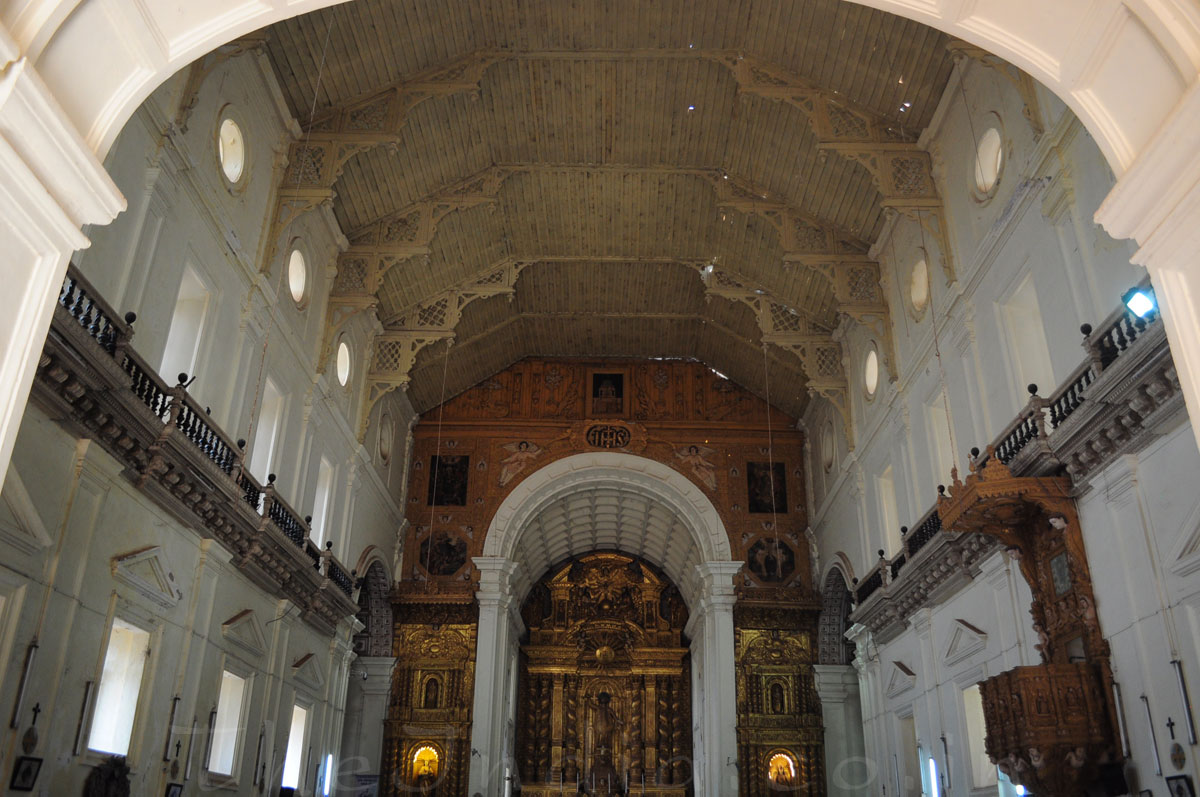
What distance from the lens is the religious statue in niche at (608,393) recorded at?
86.1ft

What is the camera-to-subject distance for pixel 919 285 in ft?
53.1

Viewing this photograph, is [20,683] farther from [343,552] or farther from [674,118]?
[674,118]

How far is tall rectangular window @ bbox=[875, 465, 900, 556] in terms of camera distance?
1820cm

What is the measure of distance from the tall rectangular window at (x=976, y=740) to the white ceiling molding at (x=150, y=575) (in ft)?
35.9

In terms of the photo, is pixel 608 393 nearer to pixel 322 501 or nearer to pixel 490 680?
pixel 490 680

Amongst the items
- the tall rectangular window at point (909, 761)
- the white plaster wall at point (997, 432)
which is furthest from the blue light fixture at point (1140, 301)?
the tall rectangular window at point (909, 761)

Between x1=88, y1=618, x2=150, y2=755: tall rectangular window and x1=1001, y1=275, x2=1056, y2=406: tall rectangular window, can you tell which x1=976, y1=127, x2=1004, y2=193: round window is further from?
x1=88, y1=618, x2=150, y2=755: tall rectangular window

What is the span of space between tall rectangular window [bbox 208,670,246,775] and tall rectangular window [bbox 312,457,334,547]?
4.06 meters

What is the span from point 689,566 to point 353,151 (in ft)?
54.7

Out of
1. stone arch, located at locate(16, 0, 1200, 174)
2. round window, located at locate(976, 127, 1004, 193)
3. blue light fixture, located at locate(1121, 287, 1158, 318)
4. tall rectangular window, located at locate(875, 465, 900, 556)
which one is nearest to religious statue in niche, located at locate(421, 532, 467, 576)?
tall rectangular window, located at locate(875, 465, 900, 556)

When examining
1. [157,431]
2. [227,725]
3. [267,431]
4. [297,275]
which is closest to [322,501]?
[267,431]

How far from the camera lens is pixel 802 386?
24.3 metres

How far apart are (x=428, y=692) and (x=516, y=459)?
20.9ft

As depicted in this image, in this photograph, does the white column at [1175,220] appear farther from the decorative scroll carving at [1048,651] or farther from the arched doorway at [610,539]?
the arched doorway at [610,539]
